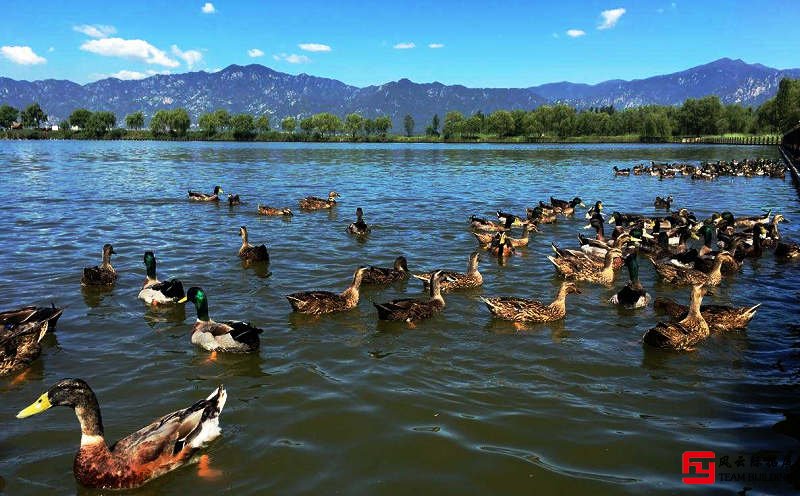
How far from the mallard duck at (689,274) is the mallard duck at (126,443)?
1304cm

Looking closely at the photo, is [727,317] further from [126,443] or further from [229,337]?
[126,443]

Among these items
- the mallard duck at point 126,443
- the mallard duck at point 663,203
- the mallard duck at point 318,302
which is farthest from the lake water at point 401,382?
the mallard duck at point 663,203

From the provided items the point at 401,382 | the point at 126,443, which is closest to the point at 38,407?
the point at 126,443

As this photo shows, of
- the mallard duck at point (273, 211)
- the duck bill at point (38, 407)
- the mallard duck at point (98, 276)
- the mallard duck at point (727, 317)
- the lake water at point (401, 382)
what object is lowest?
the lake water at point (401, 382)

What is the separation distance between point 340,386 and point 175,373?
2908 mm

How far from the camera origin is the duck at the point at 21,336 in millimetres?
9125

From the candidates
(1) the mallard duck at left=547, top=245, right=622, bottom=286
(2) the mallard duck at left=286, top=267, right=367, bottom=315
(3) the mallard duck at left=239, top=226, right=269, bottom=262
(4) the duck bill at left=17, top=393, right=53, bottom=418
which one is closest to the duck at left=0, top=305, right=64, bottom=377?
(4) the duck bill at left=17, top=393, right=53, bottom=418

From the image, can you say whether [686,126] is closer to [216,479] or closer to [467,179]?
[467,179]

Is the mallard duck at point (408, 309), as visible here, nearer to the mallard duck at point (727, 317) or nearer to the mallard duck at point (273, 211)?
the mallard duck at point (727, 317)

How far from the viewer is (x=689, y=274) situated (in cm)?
1515

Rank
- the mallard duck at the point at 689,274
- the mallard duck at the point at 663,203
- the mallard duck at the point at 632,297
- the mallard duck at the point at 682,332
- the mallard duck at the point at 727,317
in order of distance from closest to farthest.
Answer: the mallard duck at the point at 682,332 < the mallard duck at the point at 727,317 < the mallard duck at the point at 632,297 < the mallard duck at the point at 689,274 < the mallard duck at the point at 663,203

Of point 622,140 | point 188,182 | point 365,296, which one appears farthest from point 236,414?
point 622,140

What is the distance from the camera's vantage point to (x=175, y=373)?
9188mm

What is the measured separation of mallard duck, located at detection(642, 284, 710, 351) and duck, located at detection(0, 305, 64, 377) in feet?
37.0
